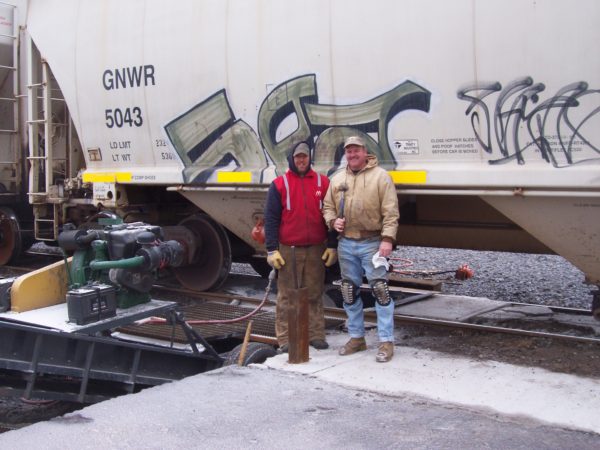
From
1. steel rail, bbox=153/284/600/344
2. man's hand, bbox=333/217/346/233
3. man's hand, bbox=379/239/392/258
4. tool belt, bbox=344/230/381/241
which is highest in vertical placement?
man's hand, bbox=333/217/346/233

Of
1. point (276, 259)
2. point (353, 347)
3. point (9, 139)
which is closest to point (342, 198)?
point (276, 259)

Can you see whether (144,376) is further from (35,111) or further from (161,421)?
(35,111)

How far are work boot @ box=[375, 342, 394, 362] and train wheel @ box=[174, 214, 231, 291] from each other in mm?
3456

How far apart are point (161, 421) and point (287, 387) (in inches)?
36.9

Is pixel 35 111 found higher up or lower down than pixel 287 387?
higher up

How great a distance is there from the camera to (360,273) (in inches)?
224

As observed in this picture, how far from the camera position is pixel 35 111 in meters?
9.40

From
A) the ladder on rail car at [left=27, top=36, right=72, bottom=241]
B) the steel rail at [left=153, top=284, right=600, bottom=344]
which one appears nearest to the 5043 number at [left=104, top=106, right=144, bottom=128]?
the ladder on rail car at [left=27, top=36, right=72, bottom=241]

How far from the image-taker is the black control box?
4.89 meters

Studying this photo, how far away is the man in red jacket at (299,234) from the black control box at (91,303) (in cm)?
137

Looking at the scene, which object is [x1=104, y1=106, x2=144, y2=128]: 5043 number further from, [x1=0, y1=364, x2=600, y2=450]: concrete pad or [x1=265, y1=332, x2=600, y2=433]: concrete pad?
[x1=0, y1=364, x2=600, y2=450]: concrete pad

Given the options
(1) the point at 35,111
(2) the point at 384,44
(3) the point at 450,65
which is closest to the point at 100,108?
(1) the point at 35,111

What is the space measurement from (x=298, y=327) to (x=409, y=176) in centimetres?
158

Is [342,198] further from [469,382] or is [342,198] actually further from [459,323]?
[459,323]
